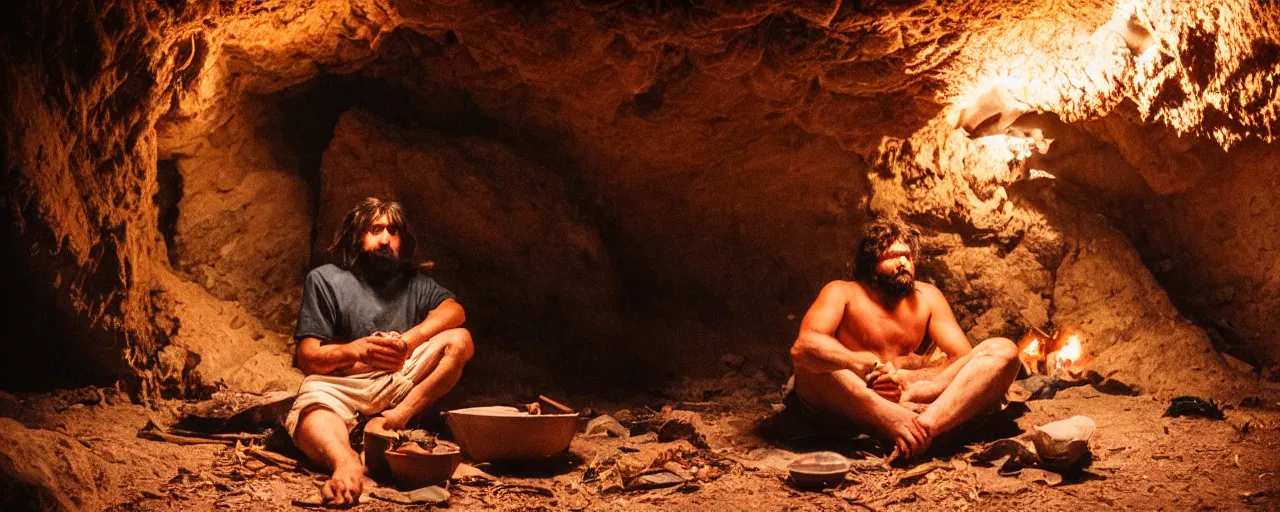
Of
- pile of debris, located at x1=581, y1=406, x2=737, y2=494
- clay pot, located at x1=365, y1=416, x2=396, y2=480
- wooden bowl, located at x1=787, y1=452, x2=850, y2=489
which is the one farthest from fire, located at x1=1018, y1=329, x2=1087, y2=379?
clay pot, located at x1=365, y1=416, x2=396, y2=480

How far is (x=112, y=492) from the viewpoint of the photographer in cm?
363

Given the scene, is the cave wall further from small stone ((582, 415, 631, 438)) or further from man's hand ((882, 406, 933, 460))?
man's hand ((882, 406, 933, 460))

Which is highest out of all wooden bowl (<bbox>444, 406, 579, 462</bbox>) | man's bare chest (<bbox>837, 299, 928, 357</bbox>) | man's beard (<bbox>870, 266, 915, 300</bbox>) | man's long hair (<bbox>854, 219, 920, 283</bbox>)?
man's long hair (<bbox>854, 219, 920, 283</bbox>)

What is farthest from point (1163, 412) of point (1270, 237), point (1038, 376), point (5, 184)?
point (5, 184)

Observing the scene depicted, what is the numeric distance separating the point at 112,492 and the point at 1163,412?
5.09 m

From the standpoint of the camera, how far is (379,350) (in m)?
4.62

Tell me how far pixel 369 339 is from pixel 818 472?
7.30ft

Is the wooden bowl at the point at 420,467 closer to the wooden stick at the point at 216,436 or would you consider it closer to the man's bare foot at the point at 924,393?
the wooden stick at the point at 216,436

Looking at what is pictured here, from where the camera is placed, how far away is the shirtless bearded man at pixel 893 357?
460cm

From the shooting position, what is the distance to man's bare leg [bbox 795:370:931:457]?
4.50 meters

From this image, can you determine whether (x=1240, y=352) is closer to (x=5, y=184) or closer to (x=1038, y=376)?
(x=1038, y=376)

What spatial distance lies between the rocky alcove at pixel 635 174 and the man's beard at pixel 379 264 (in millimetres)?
911

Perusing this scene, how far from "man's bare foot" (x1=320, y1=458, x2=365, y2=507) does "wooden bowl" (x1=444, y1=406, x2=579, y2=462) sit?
542 millimetres

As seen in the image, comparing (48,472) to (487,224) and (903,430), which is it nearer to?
(487,224)
